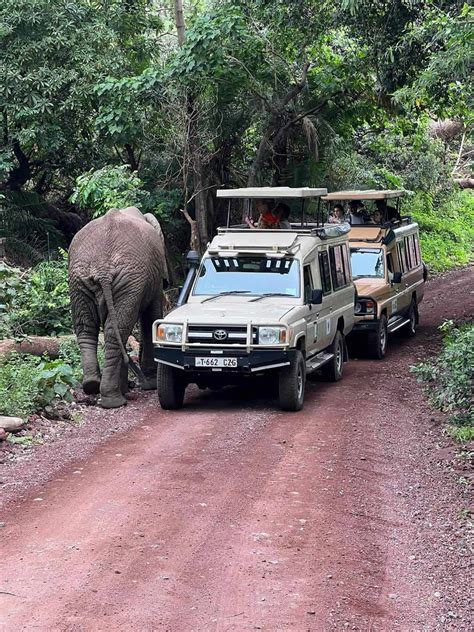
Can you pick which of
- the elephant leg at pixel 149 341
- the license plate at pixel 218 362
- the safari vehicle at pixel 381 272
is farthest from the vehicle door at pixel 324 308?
the safari vehicle at pixel 381 272

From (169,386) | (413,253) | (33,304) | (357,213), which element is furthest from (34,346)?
(413,253)

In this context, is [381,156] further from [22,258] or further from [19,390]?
[19,390]

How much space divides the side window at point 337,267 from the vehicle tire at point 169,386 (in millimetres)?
3419

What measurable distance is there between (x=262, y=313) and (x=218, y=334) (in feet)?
2.24

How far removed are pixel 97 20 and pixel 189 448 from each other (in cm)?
1254

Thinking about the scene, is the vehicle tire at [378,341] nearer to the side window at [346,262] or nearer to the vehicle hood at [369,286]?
the vehicle hood at [369,286]

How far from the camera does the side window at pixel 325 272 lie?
47.1 feet

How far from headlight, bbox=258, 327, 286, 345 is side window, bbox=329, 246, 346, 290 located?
3.13 m

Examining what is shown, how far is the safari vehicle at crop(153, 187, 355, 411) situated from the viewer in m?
12.0

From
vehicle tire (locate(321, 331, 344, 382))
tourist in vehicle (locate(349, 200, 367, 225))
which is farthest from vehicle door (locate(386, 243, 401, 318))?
vehicle tire (locate(321, 331, 344, 382))

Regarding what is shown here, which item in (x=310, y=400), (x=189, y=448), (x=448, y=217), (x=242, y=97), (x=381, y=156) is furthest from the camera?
(x=448, y=217)

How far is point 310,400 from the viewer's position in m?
13.5

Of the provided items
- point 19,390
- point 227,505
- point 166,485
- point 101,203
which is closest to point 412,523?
point 227,505

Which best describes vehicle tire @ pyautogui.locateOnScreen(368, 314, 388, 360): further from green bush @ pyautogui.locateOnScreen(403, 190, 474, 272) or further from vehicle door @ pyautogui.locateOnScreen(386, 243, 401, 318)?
green bush @ pyautogui.locateOnScreen(403, 190, 474, 272)
